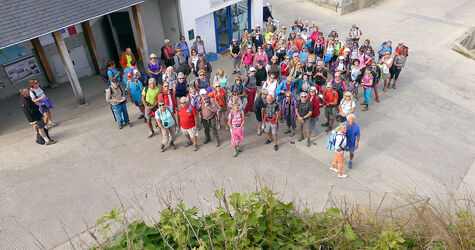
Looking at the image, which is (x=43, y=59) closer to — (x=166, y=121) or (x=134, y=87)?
(x=134, y=87)

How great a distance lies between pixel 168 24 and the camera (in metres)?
13.3

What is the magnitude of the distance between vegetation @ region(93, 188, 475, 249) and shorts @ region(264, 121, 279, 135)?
187 inches

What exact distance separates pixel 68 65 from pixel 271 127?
6026 mm

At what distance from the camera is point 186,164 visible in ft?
28.7

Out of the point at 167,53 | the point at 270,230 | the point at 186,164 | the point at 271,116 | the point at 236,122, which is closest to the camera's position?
the point at 270,230

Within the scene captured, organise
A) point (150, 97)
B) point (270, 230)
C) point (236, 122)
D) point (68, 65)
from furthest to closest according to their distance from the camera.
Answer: point (68, 65) → point (150, 97) → point (236, 122) → point (270, 230)

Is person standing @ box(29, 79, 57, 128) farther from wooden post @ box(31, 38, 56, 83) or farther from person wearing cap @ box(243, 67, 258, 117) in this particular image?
person wearing cap @ box(243, 67, 258, 117)

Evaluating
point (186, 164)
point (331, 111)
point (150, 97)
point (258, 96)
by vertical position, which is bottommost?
point (186, 164)

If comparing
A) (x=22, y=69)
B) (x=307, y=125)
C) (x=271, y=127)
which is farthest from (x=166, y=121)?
(x=22, y=69)

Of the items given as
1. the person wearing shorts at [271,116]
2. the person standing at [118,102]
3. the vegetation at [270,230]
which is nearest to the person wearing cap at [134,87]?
the person standing at [118,102]

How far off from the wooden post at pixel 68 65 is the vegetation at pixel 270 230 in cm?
778

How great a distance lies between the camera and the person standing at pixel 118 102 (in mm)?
9117

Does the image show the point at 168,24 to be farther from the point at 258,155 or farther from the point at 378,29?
the point at 378,29

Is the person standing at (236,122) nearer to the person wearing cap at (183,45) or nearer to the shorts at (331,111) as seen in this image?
the shorts at (331,111)
